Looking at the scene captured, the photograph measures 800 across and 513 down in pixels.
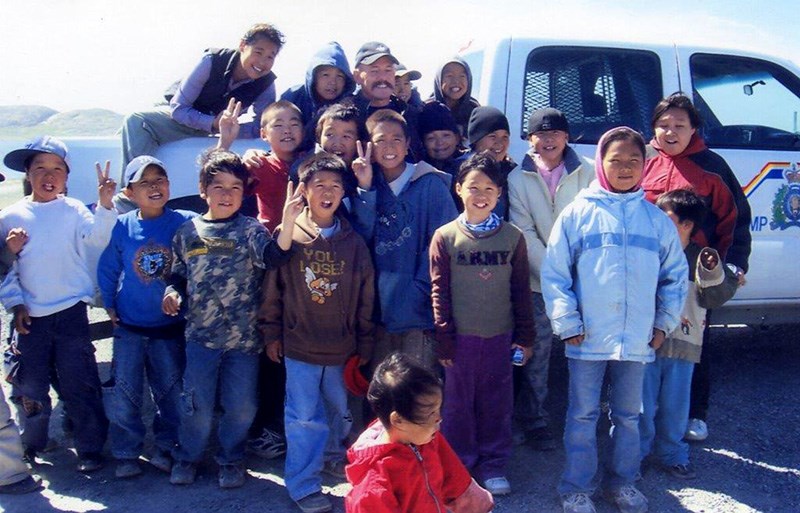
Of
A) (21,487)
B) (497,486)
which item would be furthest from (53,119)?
(497,486)

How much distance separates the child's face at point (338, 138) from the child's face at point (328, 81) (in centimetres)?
51

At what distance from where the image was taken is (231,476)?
3.74m

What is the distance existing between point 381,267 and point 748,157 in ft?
8.20

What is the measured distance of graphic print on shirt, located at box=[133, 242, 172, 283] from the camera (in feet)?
12.4

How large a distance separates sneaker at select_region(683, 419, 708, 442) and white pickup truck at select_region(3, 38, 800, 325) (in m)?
0.81

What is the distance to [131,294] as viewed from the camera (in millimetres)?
3766

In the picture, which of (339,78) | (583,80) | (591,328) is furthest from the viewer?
(583,80)

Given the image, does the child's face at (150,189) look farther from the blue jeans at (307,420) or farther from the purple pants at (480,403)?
the purple pants at (480,403)

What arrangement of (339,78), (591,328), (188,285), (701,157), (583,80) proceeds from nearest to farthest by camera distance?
1. (591,328)
2. (188,285)
3. (701,157)
4. (339,78)
5. (583,80)

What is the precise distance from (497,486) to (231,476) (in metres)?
1.31

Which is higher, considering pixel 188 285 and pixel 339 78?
pixel 339 78

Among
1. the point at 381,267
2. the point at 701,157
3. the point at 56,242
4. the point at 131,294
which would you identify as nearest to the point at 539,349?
the point at 381,267

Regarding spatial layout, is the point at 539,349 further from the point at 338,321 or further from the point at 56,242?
the point at 56,242

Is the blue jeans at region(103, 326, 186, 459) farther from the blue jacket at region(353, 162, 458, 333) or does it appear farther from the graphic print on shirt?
the blue jacket at region(353, 162, 458, 333)
